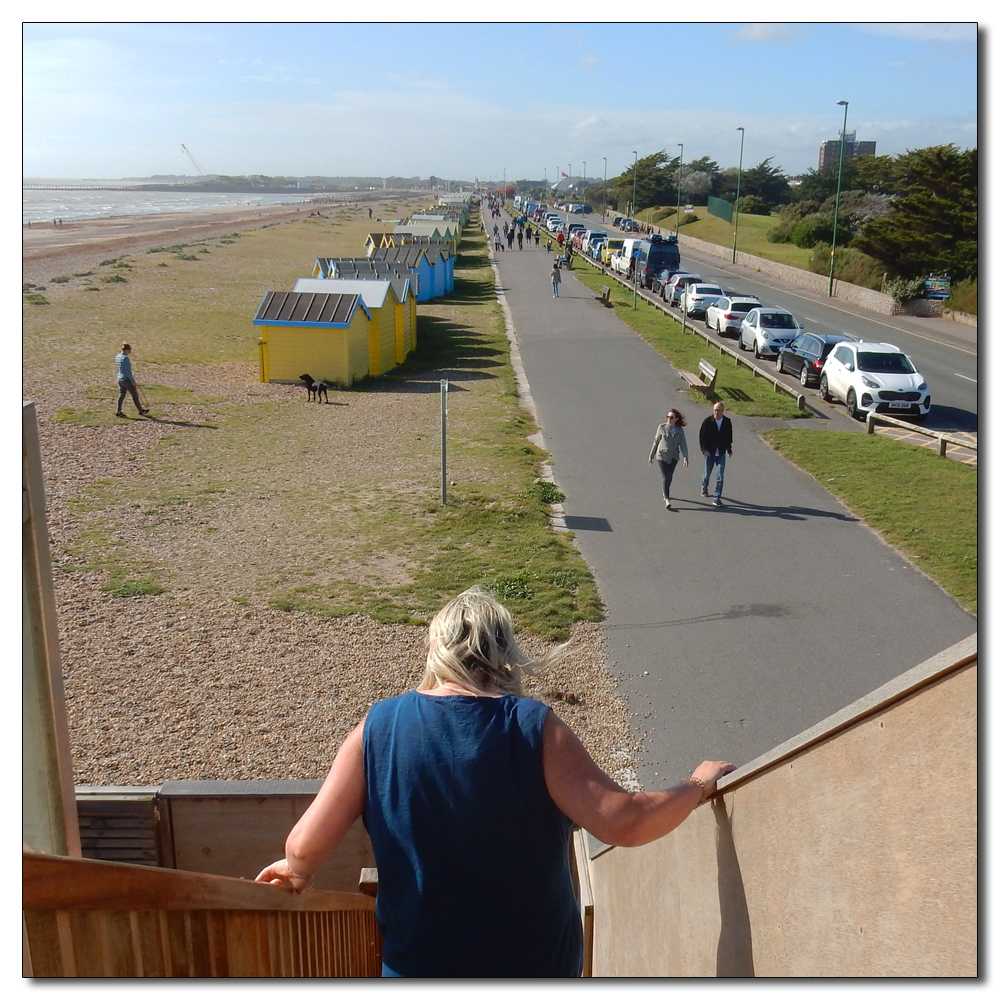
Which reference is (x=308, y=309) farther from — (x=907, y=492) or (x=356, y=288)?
(x=907, y=492)

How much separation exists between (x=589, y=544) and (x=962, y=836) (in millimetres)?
9629

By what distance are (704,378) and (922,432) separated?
198 inches

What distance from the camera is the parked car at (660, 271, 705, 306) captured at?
1390 inches

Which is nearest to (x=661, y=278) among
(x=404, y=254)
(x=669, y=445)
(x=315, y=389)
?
(x=404, y=254)

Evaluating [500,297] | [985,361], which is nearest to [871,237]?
[500,297]

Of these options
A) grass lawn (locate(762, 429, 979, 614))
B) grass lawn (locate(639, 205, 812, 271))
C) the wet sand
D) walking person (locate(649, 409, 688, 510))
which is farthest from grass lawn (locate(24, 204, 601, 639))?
grass lawn (locate(639, 205, 812, 271))

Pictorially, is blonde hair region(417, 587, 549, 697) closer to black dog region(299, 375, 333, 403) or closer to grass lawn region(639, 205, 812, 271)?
black dog region(299, 375, 333, 403)

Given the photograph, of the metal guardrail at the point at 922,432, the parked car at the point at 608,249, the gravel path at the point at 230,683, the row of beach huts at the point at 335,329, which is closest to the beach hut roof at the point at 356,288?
the row of beach huts at the point at 335,329

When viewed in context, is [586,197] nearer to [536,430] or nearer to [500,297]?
[500,297]

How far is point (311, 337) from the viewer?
67.8 ft

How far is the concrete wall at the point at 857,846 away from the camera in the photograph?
5.88 ft

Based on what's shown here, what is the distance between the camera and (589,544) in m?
11.4

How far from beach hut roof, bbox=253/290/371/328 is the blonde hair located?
18.8m

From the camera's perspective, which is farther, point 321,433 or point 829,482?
point 321,433
